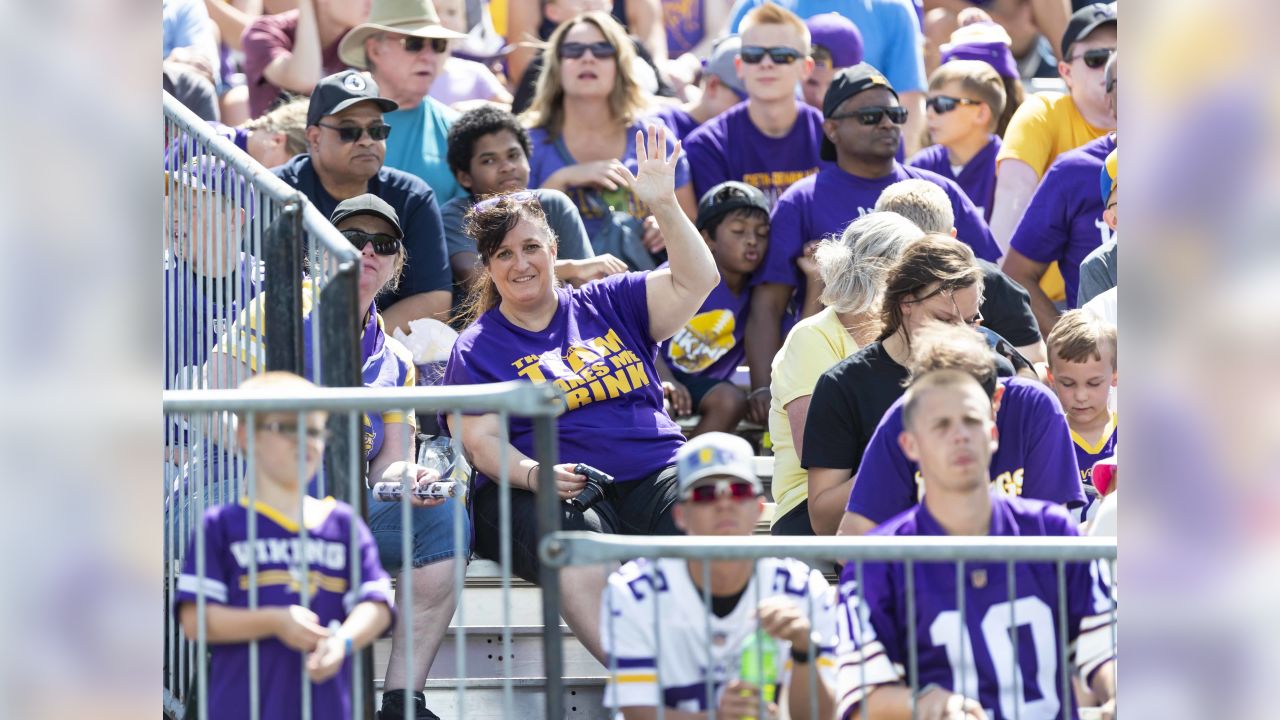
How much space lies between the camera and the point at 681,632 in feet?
12.2

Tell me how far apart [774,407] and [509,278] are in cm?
90

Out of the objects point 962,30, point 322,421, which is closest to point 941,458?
point 322,421

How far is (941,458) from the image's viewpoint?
12.8 feet

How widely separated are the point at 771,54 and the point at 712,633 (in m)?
4.07

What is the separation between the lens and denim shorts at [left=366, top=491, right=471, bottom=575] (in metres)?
4.92

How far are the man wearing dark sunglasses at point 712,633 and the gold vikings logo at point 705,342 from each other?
266cm

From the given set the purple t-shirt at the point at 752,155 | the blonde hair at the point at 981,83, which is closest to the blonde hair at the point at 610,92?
the purple t-shirt at the point at 752,155

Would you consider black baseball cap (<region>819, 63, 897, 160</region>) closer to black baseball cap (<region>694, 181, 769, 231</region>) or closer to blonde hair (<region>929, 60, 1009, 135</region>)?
black baseball cap (<region>694, 181, 769, 231</region>)

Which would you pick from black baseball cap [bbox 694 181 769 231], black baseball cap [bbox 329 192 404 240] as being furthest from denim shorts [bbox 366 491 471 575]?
black baseball cap [bbox 694 181 769 231]

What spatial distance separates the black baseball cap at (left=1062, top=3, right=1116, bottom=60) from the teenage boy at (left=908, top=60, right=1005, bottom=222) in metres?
0.40

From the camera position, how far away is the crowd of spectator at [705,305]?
3.71m
